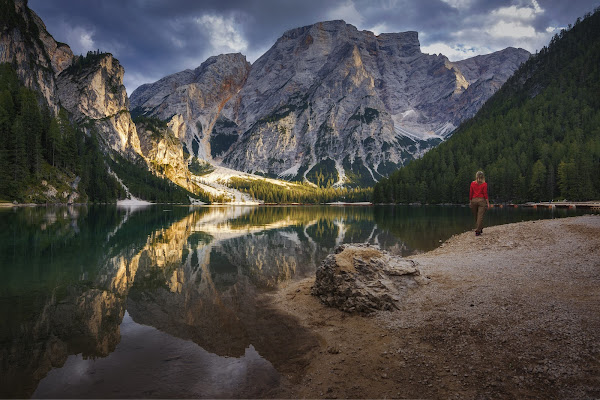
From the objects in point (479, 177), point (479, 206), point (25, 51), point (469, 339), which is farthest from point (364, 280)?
point (25, 51)

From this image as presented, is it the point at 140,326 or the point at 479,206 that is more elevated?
the point at 479,206

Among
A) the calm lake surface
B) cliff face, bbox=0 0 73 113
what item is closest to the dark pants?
the calm lake surface

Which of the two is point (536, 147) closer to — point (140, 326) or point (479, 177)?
point (479, 177)

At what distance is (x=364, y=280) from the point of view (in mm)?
13688

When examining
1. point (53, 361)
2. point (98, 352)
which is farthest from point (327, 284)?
point (53, 361)

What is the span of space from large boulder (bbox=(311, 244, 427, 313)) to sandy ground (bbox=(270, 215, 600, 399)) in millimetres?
490

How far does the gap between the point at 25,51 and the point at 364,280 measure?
214671 millimetres

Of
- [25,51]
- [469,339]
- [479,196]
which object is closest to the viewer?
[469,339]

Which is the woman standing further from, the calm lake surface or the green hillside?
the green hillside

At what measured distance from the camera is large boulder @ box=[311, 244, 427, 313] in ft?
42.5

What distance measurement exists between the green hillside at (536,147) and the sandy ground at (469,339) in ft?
378

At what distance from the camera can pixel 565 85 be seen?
171125mm

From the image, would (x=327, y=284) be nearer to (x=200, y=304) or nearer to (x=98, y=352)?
(x=200, y=304)

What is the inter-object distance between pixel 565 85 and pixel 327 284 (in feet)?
727
